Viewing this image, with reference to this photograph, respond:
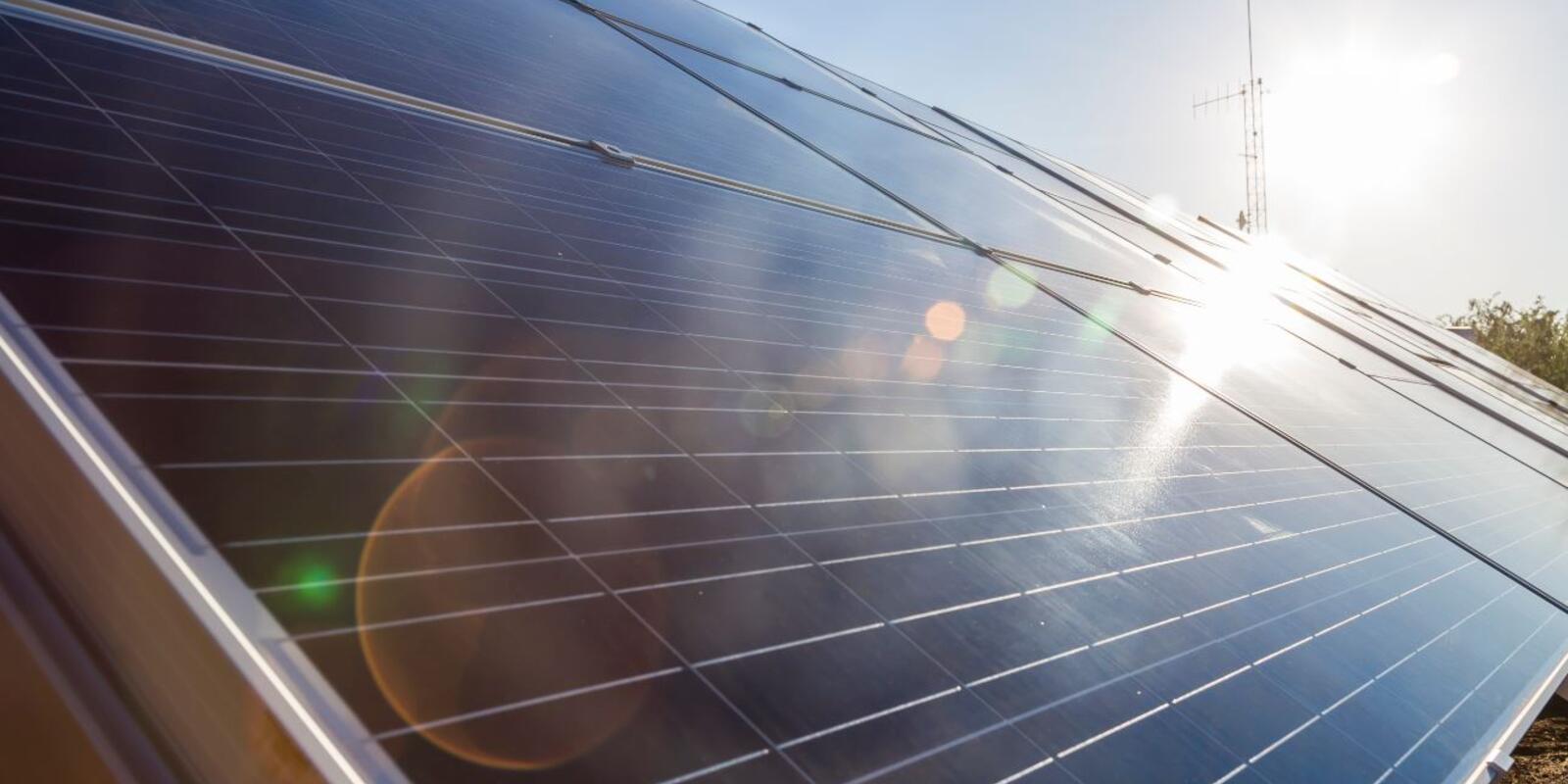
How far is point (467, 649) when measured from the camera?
1.79 metres

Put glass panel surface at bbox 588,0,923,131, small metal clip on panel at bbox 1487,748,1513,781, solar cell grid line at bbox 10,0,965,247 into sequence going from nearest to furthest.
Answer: small metal clip on panel at bbox 1487,748,1513,781 < solar cell grid line at bbox 10,0,965,247 < glass panel surface at bbox 588,0,923,131

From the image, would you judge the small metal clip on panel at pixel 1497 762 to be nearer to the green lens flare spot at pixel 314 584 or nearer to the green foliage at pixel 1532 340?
the green lens flare spot at pixel 314 584

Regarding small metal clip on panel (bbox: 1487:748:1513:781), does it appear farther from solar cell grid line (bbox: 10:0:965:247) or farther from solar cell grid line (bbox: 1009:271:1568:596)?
solar cell grid line (bbox: 10:0:965:247)

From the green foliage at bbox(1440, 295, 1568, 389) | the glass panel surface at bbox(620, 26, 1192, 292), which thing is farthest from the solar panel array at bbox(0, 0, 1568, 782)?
the green foliage at bbox(1440, 295, 1568, 389)

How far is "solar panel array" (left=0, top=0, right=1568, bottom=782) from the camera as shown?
6.14 ft

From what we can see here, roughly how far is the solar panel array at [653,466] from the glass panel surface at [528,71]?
55mm

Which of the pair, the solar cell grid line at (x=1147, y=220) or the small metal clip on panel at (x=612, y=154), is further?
the solar cell grid line at (x=1147, y=220)

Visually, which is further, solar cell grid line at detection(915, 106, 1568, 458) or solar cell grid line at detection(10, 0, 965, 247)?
solar cell grid line at detection(915, 106, 1568, 458)

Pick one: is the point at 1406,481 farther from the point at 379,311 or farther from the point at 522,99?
the point at 379,311

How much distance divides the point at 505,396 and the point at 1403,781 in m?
2.71

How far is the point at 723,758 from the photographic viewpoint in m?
1.89

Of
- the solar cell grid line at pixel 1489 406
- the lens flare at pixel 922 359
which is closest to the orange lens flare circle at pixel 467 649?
the lens flare at pixel 922 359

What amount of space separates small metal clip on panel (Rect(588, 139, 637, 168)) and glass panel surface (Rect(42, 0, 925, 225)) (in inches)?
8.9

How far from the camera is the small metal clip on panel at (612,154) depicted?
18.9ft
